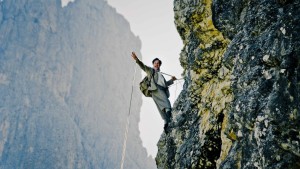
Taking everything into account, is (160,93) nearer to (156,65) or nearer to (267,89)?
(156,65)

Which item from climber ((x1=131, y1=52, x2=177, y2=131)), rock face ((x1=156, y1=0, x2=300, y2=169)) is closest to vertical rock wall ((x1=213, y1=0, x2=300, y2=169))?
rock face ((x1=156, y1=0, x2=300, y2=169))

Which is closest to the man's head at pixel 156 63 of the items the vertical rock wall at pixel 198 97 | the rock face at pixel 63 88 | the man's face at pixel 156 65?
the man's face at pixel 156 65

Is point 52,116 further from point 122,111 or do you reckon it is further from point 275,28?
point 275,28

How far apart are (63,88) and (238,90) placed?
138 metres

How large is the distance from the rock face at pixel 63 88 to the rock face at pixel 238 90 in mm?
111146

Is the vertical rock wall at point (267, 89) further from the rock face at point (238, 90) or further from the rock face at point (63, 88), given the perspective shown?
the rock face at point (63, 88)

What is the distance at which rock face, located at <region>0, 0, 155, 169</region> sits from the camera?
114188 mm

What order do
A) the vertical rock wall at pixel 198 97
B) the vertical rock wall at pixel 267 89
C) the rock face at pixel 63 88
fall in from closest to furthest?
1. the vertical rock wall at pixel 267 89
2. the vertical rock wall at pixel 198 97
3. the rock face at pixel 63 88

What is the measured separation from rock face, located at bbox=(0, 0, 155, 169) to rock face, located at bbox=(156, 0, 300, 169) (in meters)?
111

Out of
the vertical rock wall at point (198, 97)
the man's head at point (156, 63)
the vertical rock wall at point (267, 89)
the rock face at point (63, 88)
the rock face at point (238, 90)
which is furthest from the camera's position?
the rock face at point (63, 88)

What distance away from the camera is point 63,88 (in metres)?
136

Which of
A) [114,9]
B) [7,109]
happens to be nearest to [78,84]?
[7,109]

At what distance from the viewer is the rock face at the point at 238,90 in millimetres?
4129

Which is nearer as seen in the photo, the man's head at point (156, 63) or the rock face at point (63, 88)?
the man's head at point (156, 63)
